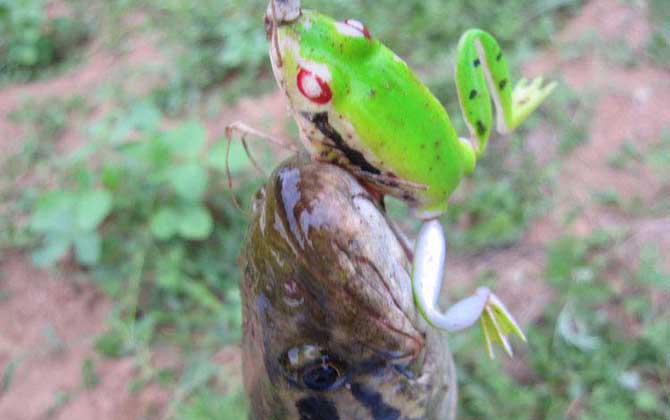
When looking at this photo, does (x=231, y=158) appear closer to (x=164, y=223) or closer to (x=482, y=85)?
(x=164, y=223)

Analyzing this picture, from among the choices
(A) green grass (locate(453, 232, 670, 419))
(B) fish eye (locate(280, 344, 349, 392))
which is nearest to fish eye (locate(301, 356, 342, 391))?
(B) fish eye (locate(280, 344, 349, 392))

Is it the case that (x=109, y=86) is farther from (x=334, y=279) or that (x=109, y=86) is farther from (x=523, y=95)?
(x=334, y=279)

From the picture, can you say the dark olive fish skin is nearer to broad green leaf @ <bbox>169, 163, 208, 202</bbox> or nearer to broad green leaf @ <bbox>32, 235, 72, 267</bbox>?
broad green leaf @ <bbox>169, 163, 208, 202</bbox>

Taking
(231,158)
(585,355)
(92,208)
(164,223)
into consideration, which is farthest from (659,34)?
(92,208)

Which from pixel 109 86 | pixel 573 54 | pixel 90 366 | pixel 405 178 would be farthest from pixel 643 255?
pixel 109 86

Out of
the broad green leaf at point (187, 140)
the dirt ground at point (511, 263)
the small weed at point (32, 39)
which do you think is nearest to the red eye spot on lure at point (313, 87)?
the dirt ground at point (511, 263)
